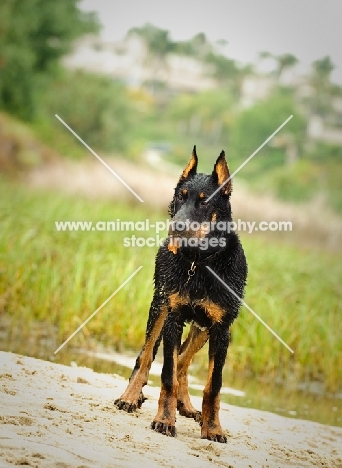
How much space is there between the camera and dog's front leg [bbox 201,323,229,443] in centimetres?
420

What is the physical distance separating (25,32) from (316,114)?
8801mm

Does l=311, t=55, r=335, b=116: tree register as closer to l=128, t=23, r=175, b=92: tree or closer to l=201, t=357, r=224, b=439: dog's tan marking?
l=128, t=23, r=175, b=92: tree

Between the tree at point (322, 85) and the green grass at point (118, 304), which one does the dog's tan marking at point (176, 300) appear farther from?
the tree at point (322, 85)

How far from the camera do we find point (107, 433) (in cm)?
383

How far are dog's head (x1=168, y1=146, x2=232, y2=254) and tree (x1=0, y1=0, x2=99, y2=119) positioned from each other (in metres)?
16.1

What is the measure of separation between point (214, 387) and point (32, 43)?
1720cm

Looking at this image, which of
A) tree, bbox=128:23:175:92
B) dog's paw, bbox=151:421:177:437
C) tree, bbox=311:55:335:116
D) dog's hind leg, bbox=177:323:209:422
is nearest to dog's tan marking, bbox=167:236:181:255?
dog's hind leg, bbox=177:323:209:422

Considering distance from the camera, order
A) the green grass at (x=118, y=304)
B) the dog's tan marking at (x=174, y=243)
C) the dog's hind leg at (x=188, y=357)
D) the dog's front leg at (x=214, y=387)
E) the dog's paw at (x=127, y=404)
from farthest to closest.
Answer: the green grass at (x=118, y=304) < the dog's hind leg at (x=188, y=357) < the dog's paw at (x=127, y=404) < the dog's front leg at (x=214, y=387) < the dog's tan marking at (x=174, y=243)

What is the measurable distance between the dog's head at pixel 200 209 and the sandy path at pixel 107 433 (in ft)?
3.30

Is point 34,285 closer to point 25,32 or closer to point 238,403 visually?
point 238,403

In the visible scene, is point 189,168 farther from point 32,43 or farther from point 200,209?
point 32,43

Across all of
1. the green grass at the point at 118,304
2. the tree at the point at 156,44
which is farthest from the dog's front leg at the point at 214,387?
the tree at the point at 156,44

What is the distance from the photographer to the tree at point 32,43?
62.8 ft

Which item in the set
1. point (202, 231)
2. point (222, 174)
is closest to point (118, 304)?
point (222, 174)
